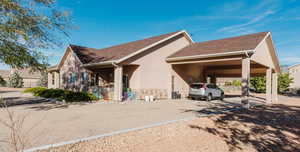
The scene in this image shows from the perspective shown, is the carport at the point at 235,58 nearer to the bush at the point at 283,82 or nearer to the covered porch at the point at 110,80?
the covered porch at the point at 110,80

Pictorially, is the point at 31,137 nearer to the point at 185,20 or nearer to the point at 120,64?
the point at 120,64

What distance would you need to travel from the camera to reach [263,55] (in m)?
13.4

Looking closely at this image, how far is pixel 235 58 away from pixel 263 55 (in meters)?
3.98

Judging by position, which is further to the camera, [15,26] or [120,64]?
[120,64]

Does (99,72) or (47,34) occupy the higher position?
(47,34)

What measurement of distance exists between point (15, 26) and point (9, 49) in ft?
3.80

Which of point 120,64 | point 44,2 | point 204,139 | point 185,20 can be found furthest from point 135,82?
point 185,20

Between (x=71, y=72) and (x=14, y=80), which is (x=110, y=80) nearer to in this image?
(x=71, y=72)

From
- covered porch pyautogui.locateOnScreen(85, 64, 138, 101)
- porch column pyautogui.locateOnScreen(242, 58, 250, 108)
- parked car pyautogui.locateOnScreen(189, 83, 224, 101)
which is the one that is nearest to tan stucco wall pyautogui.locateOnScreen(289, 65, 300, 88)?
parked car pyautogui.locateOnScreen(189, 83, 224, 101)

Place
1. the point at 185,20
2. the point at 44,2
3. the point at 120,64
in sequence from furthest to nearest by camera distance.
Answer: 1. the point at 185,20
2. the point at 120,64
3. the point at 44,2

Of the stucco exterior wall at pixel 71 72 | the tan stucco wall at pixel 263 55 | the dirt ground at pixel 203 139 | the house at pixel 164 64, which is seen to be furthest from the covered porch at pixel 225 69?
the stucco exterior wall at pixel 71 72

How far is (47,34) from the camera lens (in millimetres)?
9078

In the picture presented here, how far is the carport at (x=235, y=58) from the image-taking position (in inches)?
424

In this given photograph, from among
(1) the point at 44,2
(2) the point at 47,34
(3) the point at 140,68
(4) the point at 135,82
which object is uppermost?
(1) the point at 44,2
